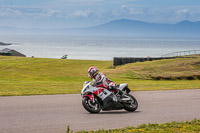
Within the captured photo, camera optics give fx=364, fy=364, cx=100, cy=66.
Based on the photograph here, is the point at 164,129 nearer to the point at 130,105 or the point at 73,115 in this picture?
the point at 73,115

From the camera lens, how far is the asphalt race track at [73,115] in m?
9.18

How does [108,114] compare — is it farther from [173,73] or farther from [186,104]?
[173,73]

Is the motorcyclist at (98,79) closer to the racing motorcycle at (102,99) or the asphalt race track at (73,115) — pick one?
the racing motorcycle at (102,99)

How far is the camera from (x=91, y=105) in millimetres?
11547

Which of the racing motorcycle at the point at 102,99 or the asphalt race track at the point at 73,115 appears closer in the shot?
the asphalt race track at the point at 73,115

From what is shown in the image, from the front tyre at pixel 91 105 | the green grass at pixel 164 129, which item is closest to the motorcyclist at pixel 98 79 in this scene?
the front tyre at pixel 91 105

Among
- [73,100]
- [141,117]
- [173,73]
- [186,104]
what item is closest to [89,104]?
[141,117]

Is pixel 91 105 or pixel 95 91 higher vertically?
pixel 95 91

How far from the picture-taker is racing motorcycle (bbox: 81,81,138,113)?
11383mm

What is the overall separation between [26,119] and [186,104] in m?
7.01

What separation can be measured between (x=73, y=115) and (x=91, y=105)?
76 centimetres

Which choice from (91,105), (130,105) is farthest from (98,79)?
(130,105)

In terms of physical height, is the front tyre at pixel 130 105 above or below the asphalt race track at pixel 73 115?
above

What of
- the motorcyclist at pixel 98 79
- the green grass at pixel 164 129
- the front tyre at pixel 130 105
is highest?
the motorcyclist at pixel 98 79
